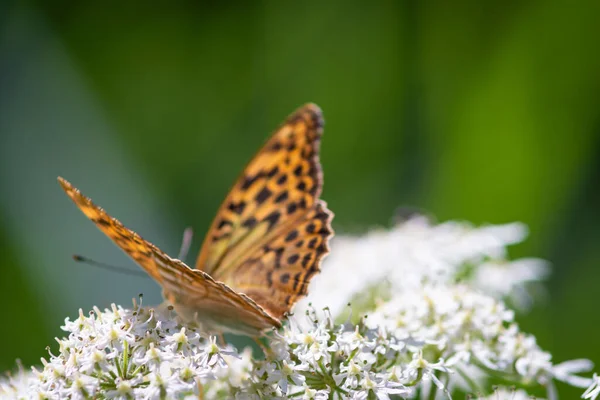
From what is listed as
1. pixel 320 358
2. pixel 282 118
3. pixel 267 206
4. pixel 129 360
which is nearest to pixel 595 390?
pixel 320 358

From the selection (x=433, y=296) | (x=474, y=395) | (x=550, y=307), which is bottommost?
(x=474, y=395)

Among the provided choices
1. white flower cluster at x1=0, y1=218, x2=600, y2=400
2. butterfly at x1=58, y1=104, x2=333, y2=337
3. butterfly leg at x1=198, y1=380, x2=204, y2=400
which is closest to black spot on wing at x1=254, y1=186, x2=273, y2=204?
butterfly at x1=58, y1=104, x2=333, y2=337

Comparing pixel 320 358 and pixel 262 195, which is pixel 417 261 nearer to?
pixel 262 195

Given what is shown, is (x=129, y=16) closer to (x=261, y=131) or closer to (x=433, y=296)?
(x=261, y=131)

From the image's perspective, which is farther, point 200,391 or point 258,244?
point 258,244

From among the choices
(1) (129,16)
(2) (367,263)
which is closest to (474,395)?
(2) (367,263)

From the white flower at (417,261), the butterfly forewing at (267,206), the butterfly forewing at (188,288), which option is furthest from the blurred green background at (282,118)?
the butterfly forewing at (188,288)
